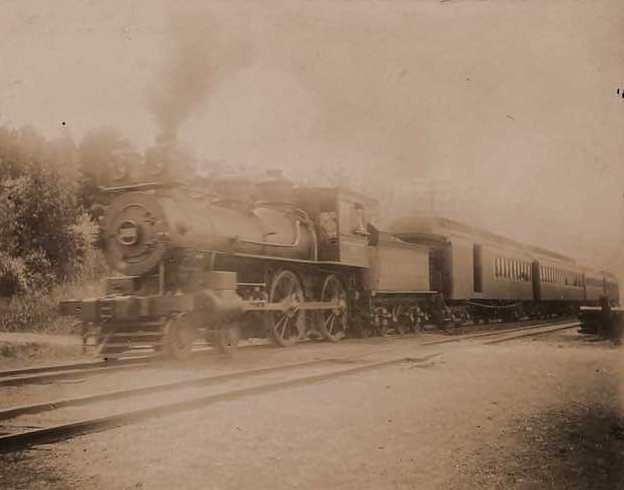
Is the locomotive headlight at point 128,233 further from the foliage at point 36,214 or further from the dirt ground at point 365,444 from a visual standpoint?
the dirt ground at point 365,444

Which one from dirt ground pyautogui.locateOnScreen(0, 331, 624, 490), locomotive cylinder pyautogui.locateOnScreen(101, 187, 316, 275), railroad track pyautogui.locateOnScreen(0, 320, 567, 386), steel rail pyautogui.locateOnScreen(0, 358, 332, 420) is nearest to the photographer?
dirt ground pyautogui.locateOnScreen(0, 331, 624, 490)

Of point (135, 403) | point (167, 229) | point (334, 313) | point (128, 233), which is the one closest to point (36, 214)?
point (128, 233)

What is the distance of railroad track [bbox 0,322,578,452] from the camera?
3.68m

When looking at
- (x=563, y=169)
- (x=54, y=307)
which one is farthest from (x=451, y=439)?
(x=54, y=307)

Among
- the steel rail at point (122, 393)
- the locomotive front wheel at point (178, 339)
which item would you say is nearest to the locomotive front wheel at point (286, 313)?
the locomotive front wheel at point (178, 339)

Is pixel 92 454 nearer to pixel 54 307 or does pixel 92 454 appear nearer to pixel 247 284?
pixel 247 284

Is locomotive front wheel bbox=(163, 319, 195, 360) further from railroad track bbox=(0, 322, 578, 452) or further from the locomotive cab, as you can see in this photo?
the locomotive cab

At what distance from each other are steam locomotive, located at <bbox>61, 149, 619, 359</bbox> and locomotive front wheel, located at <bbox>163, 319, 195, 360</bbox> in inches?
0.6

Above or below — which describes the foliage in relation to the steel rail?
above

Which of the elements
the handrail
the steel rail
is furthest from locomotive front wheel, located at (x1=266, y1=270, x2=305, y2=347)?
the steel rail

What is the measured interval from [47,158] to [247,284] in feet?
13.2

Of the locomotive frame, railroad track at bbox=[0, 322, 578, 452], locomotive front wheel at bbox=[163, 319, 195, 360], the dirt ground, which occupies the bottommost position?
the dirt ground

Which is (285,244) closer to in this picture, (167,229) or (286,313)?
(286,313)

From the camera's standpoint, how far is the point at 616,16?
3904mm
